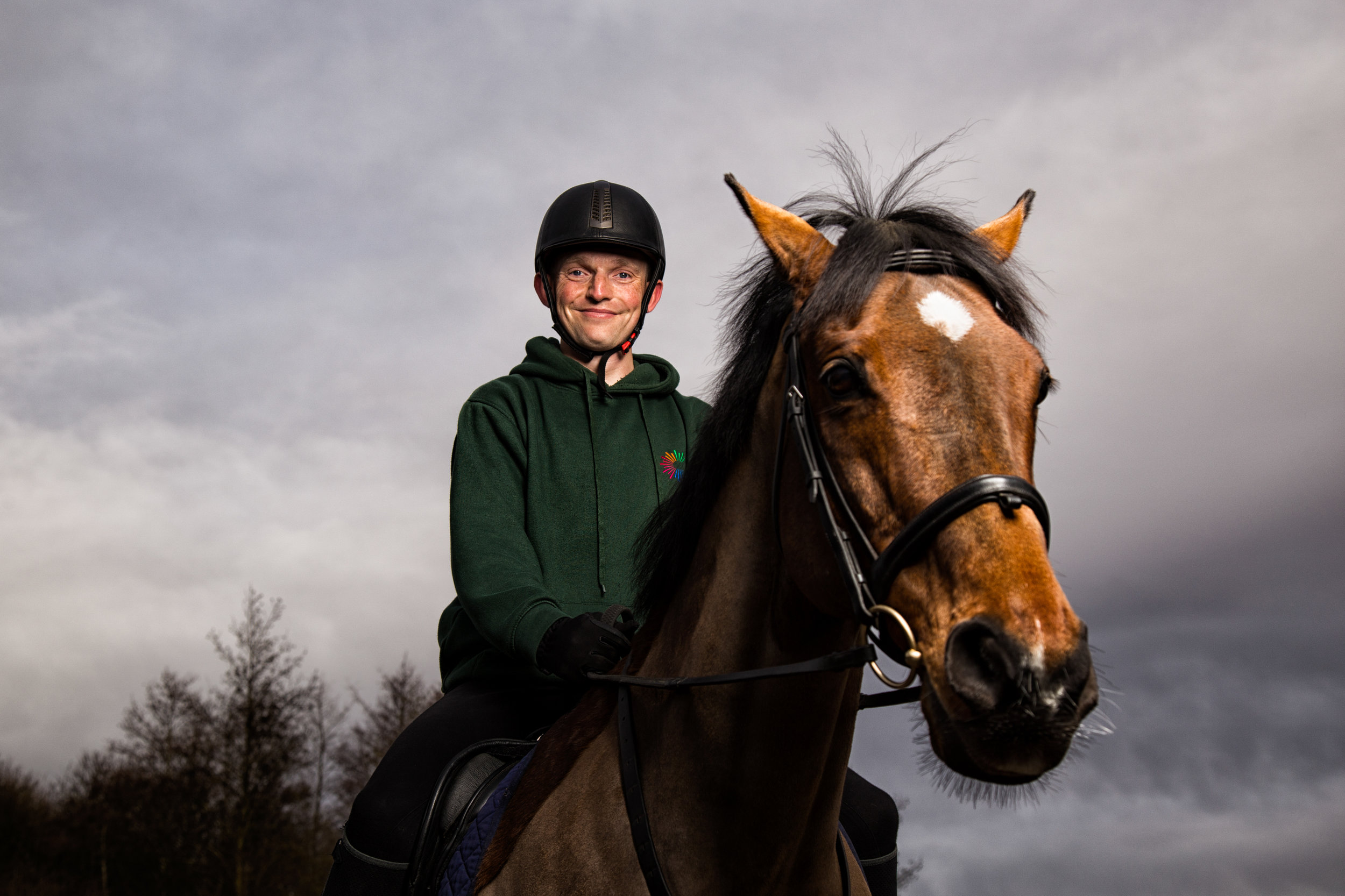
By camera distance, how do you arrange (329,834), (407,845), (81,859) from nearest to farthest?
(407,845) < (329,834) < (81,859)

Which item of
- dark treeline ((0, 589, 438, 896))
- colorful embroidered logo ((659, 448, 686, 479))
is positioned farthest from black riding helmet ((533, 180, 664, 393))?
dark treeline ((0, 589, 438, 896))

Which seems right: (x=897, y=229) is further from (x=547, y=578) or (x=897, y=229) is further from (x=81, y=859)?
(x=81, y=859)

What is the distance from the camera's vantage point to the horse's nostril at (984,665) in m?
1.90

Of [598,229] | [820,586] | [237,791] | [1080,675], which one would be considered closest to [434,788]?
[820,586]

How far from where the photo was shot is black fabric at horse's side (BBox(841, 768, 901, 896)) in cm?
374

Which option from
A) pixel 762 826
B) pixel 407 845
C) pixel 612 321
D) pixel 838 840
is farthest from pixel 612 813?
pixel 612 321

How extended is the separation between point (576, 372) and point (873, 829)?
93.4 inches

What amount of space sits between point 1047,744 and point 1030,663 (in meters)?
0.21

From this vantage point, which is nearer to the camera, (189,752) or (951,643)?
(951,643)

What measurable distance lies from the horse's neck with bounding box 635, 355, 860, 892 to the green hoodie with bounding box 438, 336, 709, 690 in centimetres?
70

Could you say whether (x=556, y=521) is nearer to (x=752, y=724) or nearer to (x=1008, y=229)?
(x=752, y=724)

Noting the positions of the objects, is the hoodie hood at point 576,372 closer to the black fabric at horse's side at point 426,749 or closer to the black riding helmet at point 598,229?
the black riding helmet at point 598,229

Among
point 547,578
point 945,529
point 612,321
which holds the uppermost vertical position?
point 612,321

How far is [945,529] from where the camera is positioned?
6.98ft
